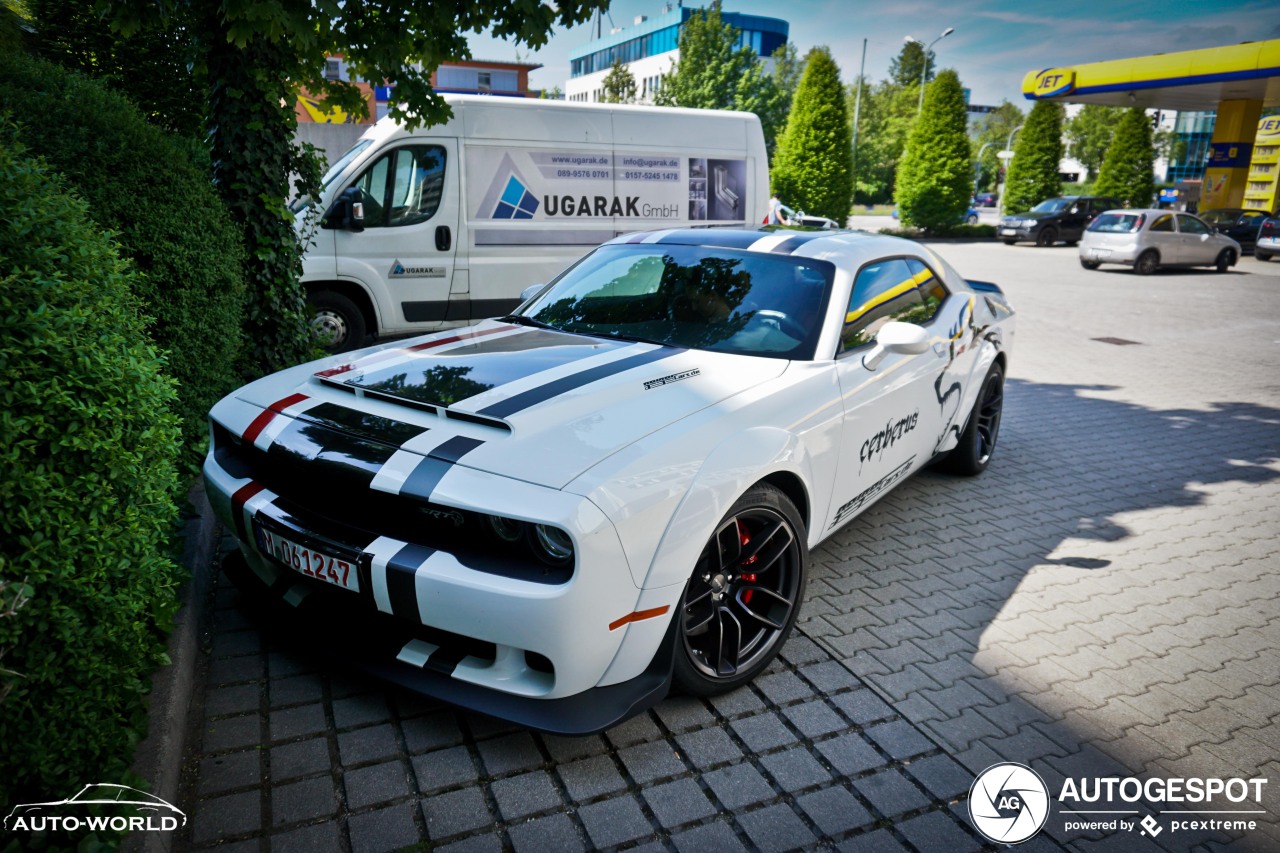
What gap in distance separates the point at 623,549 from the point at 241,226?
419 centimetres

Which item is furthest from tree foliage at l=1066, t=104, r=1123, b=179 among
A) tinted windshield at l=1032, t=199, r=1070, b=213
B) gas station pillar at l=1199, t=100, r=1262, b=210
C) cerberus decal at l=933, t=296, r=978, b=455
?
cerberus decal at l=933, t=296, r=978, b=455

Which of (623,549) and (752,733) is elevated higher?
(623,549)

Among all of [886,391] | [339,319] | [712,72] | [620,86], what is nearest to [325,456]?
[886,391]

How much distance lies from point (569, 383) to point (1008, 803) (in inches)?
78.2

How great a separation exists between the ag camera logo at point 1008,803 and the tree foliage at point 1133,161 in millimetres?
36980

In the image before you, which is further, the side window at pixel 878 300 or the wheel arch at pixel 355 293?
the wheel arch at pixel 355 293

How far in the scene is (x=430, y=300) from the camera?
8602mm

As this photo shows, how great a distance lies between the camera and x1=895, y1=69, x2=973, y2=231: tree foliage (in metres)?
31.6

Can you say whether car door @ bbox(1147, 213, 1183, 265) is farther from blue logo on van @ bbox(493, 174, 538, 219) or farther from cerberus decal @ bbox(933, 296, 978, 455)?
cerberus decal @ bbox(933, 296, 978, 455)

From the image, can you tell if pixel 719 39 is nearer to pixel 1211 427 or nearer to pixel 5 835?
pixel 1211 427

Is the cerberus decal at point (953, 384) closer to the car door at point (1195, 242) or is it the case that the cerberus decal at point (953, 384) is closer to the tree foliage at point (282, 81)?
the tree foliage at point (282, 81)

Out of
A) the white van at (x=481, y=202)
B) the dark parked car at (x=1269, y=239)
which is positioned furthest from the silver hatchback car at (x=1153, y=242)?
the white van at (x=481, y=202)

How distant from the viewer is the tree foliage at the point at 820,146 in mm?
27734

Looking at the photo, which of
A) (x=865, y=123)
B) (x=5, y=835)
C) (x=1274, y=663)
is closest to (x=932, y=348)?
(x=1274, y=663)
